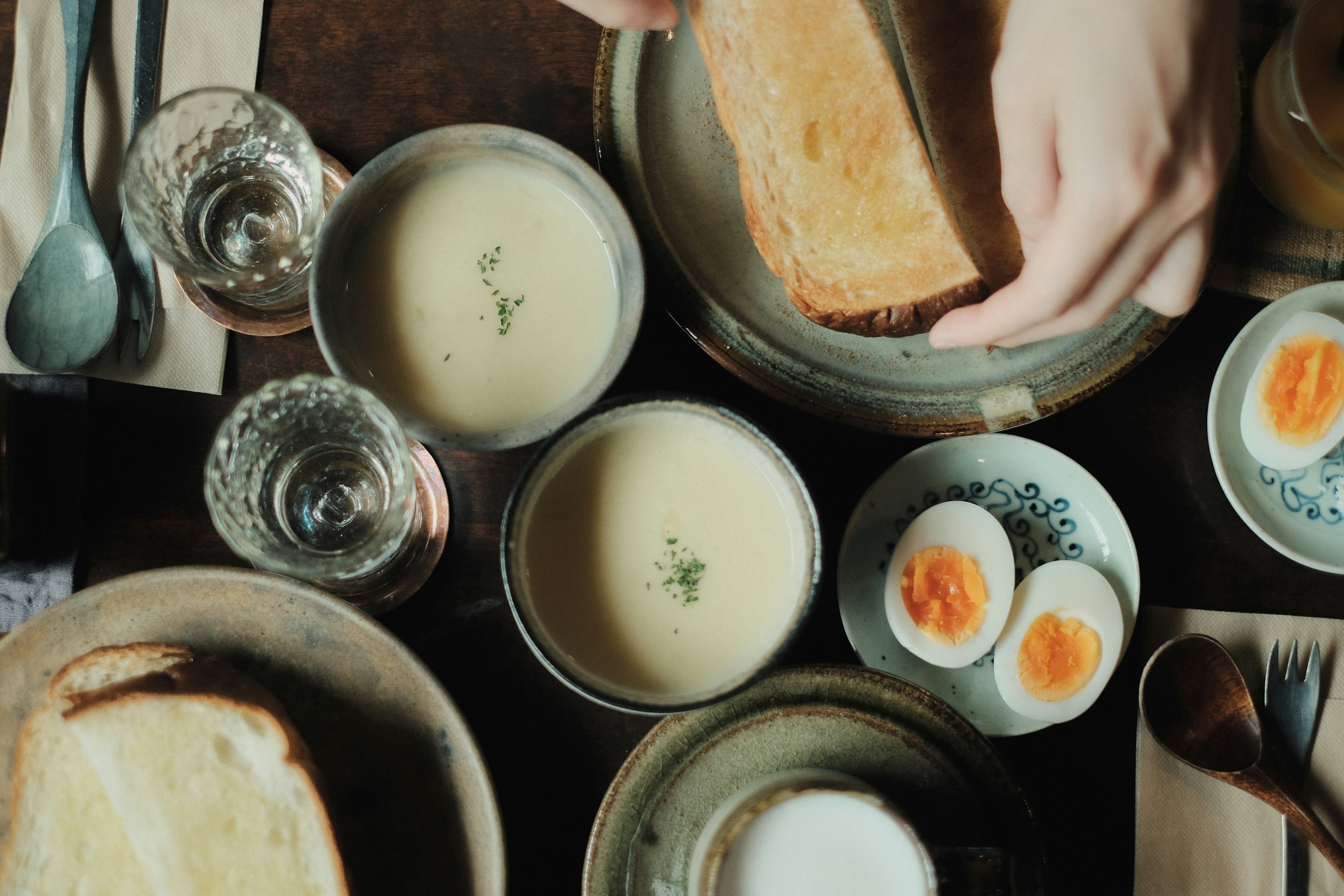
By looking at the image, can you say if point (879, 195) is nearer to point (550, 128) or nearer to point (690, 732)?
point (550, 128)

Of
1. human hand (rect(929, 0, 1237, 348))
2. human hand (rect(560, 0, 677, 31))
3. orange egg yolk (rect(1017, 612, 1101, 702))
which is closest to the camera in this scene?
human hand (rect(929, 0, 1237, 348))

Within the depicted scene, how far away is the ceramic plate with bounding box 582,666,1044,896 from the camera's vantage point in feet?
3.12

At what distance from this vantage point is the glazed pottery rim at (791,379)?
1.04 m

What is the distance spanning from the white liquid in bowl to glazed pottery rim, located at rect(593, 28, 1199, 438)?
457 mm

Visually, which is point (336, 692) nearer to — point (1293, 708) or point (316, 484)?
point (316, 484)

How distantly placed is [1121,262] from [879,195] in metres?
0.31

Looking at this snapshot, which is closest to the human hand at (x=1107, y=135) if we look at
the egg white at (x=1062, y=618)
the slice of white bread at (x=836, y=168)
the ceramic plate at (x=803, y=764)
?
the slice of white bread at (x=836, y=168)

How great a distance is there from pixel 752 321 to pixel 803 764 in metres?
0.56

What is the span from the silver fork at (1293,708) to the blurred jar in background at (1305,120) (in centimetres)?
58

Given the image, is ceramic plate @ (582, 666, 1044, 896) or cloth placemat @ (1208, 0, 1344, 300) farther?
cloth placemat @ (1208, 0, 1344, 300)

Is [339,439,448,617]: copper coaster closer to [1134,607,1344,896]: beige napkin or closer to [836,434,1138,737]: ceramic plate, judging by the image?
[836,434,1138,737]: ceramic plate

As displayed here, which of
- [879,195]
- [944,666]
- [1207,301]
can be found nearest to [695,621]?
[944,666]

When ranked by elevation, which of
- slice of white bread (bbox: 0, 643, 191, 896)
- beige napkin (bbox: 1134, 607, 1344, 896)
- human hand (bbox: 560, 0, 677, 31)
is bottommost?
slice of white bread (bbox: 0, 643, 191, 896)

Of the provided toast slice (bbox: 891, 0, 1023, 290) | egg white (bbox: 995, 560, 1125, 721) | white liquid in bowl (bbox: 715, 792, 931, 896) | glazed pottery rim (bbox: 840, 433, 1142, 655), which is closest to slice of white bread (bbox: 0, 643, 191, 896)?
white liquid in bowl (bbox: 715, 792, 931, 896)
